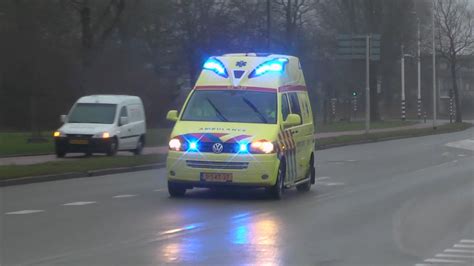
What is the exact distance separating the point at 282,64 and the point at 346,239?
605 cm

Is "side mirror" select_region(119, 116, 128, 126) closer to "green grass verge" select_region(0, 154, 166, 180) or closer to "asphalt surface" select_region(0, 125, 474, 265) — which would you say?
"green grass verge" select_region(0, 154, 166, 180)

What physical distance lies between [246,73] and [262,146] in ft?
6.31

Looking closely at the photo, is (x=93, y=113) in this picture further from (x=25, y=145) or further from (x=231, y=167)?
(x=231, y=167)

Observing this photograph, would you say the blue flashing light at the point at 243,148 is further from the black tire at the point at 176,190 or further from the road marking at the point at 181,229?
the road marking at the point at 181,229

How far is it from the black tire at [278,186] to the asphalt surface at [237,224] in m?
0.22

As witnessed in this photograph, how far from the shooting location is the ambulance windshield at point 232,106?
15.5 m

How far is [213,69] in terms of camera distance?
53.6ft

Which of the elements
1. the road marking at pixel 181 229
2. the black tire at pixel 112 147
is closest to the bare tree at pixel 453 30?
the black tire at pixel 112 147

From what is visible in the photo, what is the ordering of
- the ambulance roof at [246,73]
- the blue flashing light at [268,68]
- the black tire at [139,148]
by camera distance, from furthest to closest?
the black tire at [139,148] < the blue flashing light at [268,68] < the ambulance roof at [246,73]

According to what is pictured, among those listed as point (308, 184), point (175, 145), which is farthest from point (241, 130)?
point (308, 184)

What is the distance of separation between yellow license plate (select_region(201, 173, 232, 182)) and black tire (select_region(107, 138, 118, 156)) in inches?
475

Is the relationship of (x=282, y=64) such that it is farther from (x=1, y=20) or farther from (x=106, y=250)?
(x=1, y=20)

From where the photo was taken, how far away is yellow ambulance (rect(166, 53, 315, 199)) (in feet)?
48.4

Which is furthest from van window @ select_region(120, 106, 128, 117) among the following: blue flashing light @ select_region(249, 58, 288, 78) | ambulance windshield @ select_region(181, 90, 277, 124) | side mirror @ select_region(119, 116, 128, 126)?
blue flashing light @ select_region(249, 58, 288, 78)
